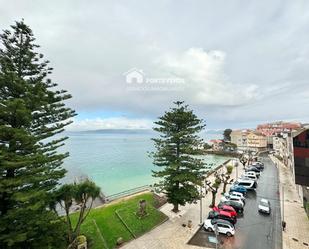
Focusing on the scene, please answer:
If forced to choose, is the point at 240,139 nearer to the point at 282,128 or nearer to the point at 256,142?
the point at 256,142

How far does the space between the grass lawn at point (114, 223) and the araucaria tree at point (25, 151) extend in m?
4.05

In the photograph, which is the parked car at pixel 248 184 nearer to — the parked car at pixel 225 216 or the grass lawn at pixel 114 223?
the parked car at pixel 225 216

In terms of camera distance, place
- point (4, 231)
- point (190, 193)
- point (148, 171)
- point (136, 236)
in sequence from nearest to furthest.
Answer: point (4, 231) < point (136, 236) < point (190, 193) < point (148, 171)

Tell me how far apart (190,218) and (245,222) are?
4.39 metres

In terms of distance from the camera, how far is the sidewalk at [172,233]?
14.1 metres

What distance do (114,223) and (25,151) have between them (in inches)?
372

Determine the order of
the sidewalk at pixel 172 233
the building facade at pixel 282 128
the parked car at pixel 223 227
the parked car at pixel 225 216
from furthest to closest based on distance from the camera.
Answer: the building facade at pixel 282 128, the parked car at pixel 225 216, the parked car at pixel 223 227, the sidewalk at pixel 172 233

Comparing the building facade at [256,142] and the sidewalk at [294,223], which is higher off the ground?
the building facade at [256,142]

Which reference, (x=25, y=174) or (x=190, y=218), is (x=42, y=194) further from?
Result: (x=190, y=218)

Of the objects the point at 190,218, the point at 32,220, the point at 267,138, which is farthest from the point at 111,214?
the point at 267,138

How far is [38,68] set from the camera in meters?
12.0

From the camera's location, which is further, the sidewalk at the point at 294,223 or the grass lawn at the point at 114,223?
the grass lawn at the point at 114,223

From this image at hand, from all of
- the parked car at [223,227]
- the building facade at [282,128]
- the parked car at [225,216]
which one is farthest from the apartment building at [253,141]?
the parked car at [223,227]

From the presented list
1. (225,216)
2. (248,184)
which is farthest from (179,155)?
(248,184)
